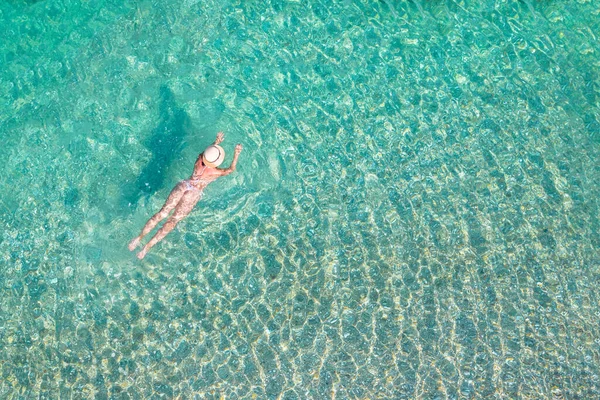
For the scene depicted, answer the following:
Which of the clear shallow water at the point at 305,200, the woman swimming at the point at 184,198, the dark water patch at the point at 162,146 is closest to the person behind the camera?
the woman swimming at the point at 184,198

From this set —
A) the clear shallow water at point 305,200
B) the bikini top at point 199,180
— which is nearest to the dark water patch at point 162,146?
the clear shallow water at point 305,200

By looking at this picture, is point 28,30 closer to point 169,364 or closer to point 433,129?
point 169,364

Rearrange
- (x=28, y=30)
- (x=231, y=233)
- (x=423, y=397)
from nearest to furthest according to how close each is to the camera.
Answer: (x=423, y=397)
(x=231, y=233)
(x=28, y=30)

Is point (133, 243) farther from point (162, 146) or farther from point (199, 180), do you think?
point (162, 146)

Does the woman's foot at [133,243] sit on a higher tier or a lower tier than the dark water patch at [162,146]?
lower

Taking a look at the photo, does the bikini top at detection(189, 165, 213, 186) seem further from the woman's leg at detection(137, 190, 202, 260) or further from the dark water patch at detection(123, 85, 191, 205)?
the dark water patch at detection(123, 85, 191, 205)

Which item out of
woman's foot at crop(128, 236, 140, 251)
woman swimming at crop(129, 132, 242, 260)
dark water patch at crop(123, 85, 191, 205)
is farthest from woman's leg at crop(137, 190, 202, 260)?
dark water patch at crop(123, 85, 191, 205)

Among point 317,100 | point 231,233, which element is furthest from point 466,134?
point 231,233

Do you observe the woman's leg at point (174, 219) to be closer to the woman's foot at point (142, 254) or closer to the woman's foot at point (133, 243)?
the woman's foot at point (142, 254)
